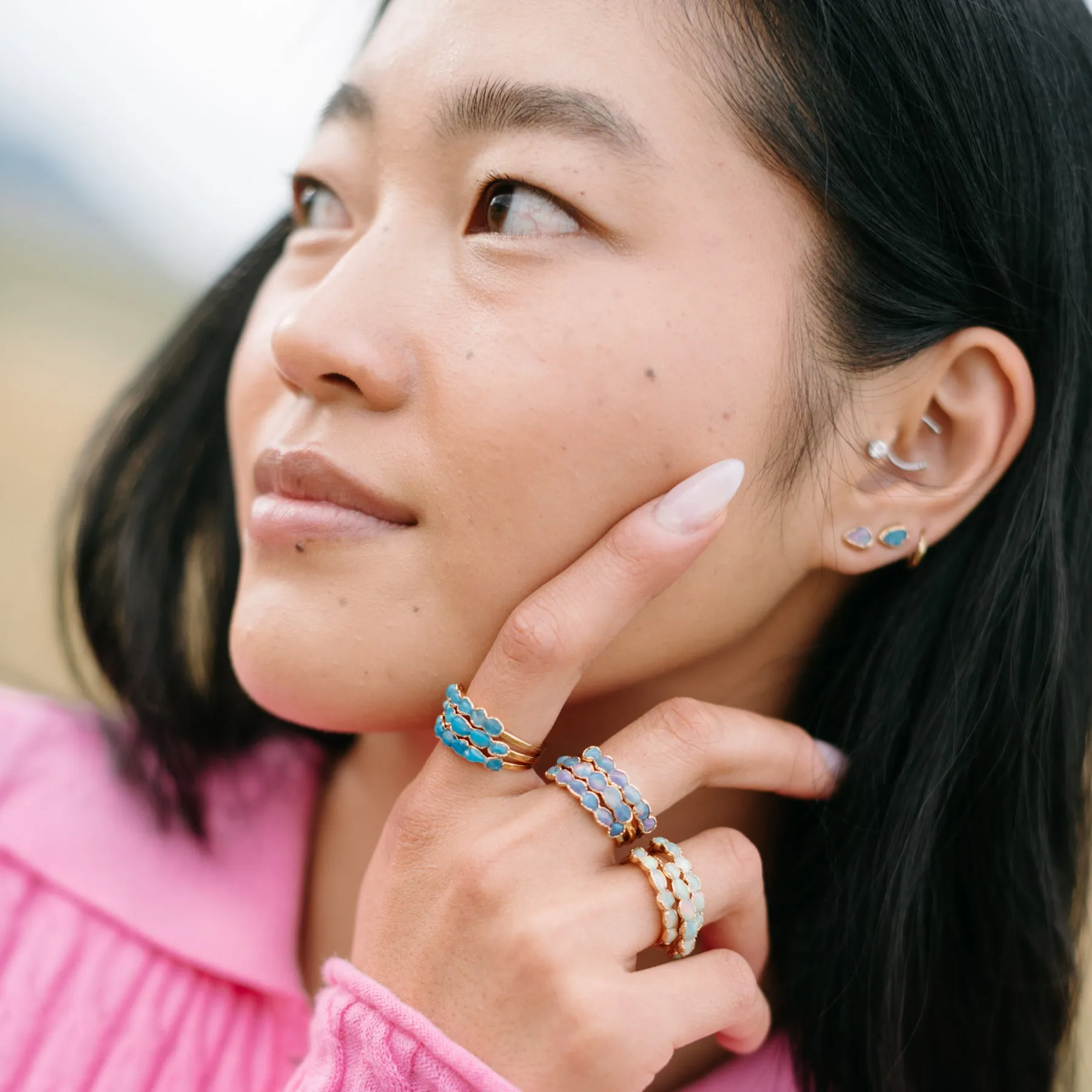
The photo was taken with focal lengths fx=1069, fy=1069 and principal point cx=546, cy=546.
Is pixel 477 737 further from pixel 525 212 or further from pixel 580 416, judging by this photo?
pixel 525 212

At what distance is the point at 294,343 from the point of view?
106 centimetres

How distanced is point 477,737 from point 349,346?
401 mm

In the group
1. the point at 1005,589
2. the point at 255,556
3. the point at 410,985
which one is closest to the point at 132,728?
the point at 255,556

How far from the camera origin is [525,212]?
1.07 meters

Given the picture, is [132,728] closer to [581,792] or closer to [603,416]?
[581,792]

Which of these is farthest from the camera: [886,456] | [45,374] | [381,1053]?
[45,374]

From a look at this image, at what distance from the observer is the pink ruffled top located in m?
1.20

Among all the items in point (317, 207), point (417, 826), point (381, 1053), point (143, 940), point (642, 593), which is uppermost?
point (317, 207)

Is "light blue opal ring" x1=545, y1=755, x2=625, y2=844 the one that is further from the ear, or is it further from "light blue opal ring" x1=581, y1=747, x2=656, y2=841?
the ear

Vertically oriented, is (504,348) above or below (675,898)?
above

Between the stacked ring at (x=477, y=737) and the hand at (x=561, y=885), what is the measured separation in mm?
10

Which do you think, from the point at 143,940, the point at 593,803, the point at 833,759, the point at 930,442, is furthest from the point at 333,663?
the point at 930,442

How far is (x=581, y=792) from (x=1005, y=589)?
61 cm

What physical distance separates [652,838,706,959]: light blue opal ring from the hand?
2 centimetres
